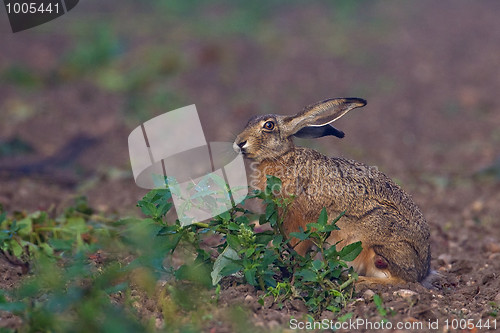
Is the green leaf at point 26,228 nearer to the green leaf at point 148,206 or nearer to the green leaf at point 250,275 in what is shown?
the green leaf at point 148,206

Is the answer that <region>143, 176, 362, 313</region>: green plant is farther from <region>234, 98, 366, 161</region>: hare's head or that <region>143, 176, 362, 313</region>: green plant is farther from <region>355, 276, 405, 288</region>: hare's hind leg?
<region>234, 98, 366, 161</region>: hare's head

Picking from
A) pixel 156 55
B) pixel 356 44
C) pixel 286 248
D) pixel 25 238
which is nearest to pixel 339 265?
pixel 286 248

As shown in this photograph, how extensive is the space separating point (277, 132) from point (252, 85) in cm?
741

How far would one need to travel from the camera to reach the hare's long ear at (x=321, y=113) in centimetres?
529

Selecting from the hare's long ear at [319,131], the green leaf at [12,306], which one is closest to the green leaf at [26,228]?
the green leaf at [12,306]

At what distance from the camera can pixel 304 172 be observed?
5.42 metres

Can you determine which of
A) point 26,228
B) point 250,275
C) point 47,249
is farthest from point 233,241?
point 26,228

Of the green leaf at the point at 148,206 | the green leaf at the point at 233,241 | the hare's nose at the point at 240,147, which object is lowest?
the green leaf at the point at 233,241

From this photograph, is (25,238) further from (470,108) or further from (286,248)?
(470,108)

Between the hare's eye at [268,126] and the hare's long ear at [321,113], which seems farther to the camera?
the hare's eye at [268,126]

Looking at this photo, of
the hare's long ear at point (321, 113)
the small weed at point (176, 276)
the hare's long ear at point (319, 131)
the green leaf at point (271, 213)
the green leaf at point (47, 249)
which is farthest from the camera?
the hare's long ear at point (319, 131)

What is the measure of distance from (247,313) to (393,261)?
1318 millimetres

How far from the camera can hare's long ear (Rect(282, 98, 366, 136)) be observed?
529 centimetres

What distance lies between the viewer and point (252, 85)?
42.4ft
